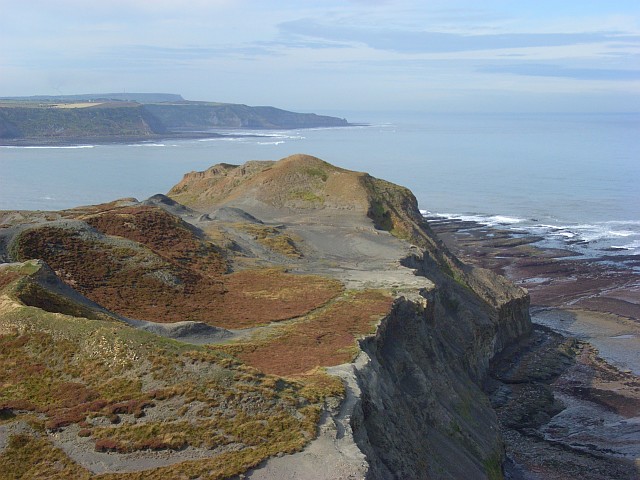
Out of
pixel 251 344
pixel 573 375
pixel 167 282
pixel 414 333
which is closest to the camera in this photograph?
pixel 251 344

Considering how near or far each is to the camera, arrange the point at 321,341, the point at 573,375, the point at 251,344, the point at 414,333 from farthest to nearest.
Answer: the point at 573,375
the point at 414,333
the point at 321,341
the point at 251,344

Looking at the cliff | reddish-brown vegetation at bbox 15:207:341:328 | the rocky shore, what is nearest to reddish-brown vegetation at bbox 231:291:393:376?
the cliff

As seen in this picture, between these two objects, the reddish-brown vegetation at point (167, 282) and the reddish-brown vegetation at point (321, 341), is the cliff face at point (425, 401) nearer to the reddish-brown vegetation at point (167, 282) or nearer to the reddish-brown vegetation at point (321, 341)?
the reddish-brown vegetation at point (321, 341)

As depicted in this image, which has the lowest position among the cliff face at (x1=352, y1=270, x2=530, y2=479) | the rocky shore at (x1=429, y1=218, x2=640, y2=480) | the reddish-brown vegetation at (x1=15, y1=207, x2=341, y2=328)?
the rocky shore at (x1=429, y1=218, x2=640, y2=480)

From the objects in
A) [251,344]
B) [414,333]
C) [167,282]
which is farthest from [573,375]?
[251,344]

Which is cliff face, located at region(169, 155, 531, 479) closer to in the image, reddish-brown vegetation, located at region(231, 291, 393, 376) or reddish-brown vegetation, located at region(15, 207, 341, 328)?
reddish-brown vegetation, located at region(231, 291, 393, 376)

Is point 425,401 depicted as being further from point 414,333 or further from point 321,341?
point 321,341
